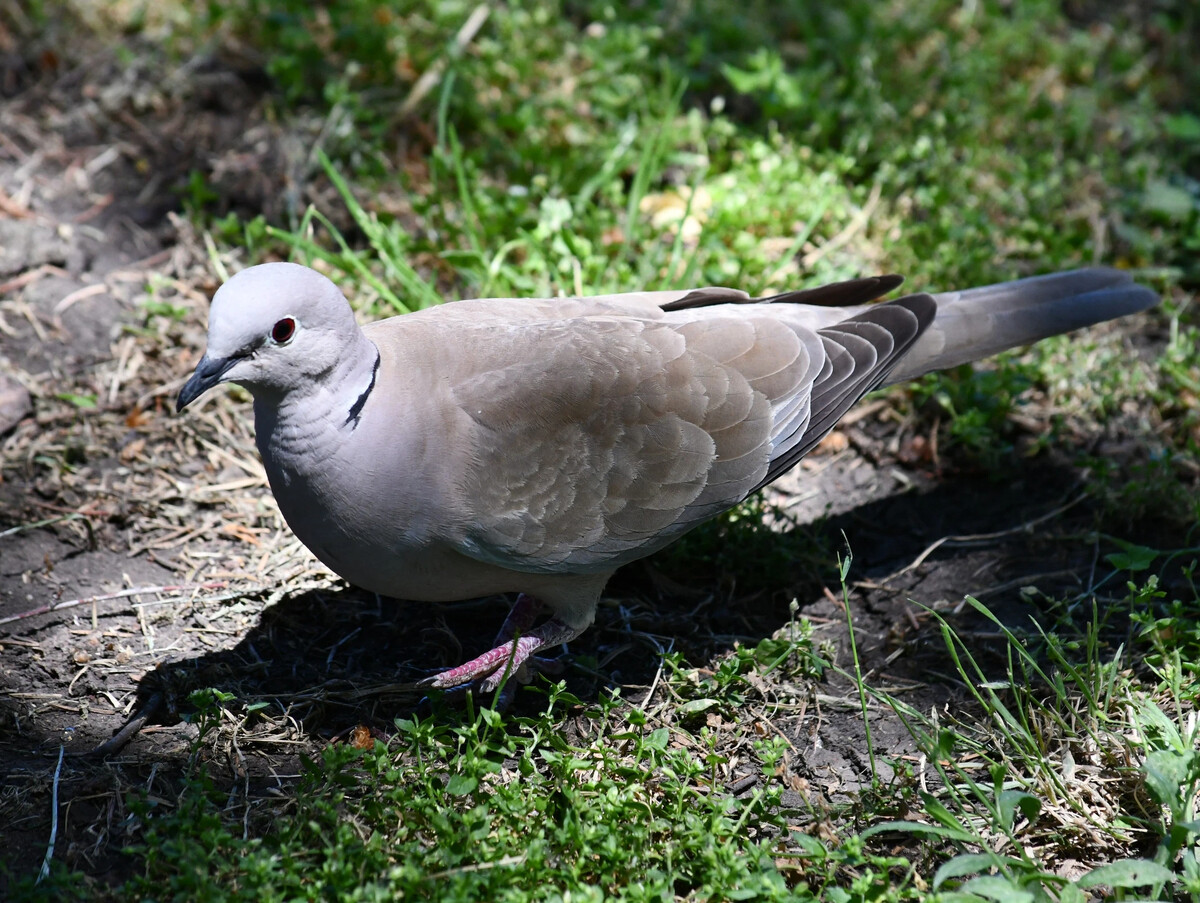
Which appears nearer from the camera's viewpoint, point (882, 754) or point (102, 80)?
point (882, 754)

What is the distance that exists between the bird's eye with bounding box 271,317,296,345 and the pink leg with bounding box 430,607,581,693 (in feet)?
3.38

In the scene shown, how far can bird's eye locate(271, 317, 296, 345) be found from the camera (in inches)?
104

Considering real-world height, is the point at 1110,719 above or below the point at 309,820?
below

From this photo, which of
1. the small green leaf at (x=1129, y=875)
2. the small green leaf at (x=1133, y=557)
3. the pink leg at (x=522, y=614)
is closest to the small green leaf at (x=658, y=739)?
the pink leg at (x=522, y=614)

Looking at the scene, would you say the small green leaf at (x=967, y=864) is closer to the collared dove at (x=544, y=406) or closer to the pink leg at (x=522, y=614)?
the collared dove at (x=544, y=406)

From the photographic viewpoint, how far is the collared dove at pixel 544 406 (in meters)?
2.76

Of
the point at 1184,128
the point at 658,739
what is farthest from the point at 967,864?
the point at 1184,128

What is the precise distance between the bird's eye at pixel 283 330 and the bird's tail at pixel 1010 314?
1835 millimetres

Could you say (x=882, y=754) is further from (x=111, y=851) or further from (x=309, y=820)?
(x=111, y=851)

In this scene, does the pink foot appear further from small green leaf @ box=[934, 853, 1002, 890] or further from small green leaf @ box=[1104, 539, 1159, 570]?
small green leaf @ box=[1104, 539, 1159, 570]

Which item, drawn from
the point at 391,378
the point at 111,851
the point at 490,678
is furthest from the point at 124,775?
the point at 391,378

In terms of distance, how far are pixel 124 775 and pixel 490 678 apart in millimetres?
972

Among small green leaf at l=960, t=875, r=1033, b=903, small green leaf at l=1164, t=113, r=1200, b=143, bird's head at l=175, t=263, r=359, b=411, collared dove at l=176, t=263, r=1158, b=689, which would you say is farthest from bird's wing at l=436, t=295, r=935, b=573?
small green leaf at l=1164, t=113, r=1200, b=143

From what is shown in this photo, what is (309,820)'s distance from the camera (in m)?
2.55
